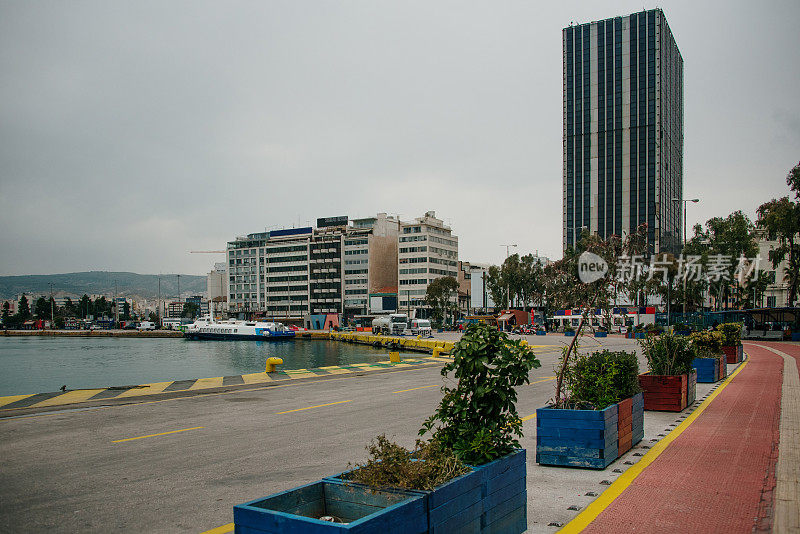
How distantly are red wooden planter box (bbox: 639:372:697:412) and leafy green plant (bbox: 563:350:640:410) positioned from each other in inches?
161

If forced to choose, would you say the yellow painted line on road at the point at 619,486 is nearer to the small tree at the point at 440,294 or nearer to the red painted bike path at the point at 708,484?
the red painted bike path at the point at 708,484

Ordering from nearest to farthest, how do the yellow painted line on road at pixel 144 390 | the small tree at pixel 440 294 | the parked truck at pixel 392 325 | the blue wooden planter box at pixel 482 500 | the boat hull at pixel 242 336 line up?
1. the blue wooden planter box at pixel 482 500
2. the yellow painted line on road at pixel 144 390
3. the parked truck at pixel 392 325
4. the boat hull at pixel 242 336
5. the small tree at pixel 440 294

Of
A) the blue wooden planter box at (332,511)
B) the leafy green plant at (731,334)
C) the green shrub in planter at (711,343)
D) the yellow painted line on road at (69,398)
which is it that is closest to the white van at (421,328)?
the leafy green plant at (731,334)

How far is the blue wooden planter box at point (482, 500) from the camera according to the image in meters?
4.33

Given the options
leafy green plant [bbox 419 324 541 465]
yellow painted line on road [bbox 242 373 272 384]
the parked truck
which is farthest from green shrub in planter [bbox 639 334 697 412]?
the parked truck

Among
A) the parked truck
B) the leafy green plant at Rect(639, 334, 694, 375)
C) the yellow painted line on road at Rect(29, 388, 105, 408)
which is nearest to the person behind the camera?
the leafy green plant at Rect(639, 334, 694, 375)

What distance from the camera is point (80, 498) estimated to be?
754 cm

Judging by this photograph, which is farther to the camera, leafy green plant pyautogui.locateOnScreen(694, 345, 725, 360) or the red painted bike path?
leafy green plant pyautogui.locateOnScreen(694, 345, 725, 360)

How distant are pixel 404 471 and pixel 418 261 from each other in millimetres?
144909

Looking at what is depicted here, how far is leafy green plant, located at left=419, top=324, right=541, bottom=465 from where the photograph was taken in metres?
5.56

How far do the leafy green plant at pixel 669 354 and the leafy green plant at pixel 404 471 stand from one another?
1027 centimetres

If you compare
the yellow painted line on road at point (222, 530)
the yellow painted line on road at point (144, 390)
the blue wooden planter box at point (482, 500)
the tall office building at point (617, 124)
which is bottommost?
the yellow painted line on road at point (144, 390)

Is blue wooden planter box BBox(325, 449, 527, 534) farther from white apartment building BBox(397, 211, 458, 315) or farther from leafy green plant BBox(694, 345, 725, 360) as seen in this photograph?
white apartment building BBox(397, 211, 458, 315)

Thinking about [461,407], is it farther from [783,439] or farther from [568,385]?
[783,439]
